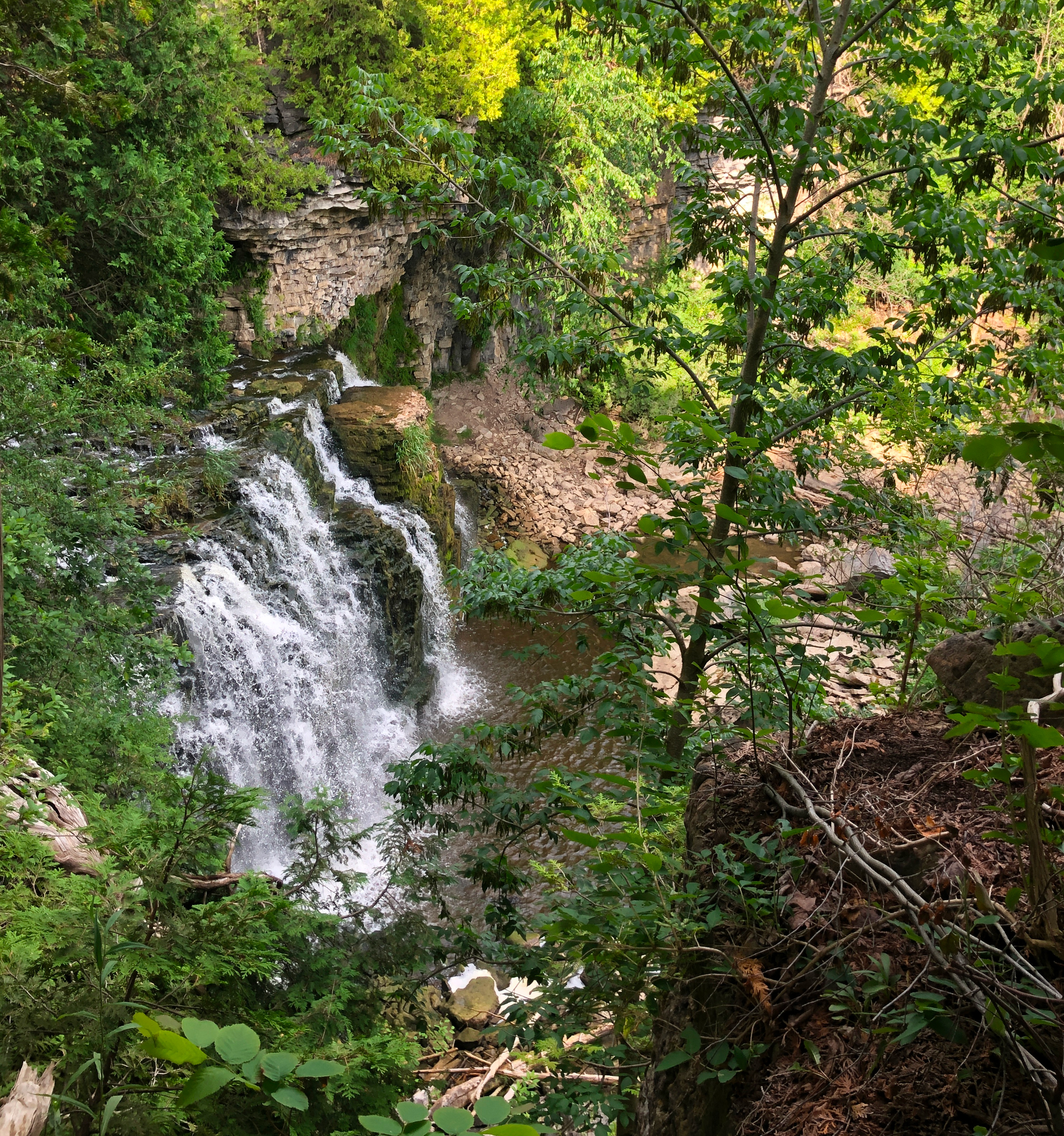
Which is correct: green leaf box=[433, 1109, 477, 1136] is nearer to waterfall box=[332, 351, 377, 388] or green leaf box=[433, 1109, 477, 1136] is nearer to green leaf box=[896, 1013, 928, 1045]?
green leaf box=[896, 1013, 928, 1045]

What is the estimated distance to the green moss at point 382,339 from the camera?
44.1ft

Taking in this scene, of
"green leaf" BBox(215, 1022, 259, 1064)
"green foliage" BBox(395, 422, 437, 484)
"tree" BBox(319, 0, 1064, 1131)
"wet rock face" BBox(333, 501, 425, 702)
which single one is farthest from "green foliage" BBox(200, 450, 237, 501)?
"green leaf" BBox(215, 1022, 259, 1064)

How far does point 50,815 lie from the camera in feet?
10.6

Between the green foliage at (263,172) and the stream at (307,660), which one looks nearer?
the stream at (307,660)

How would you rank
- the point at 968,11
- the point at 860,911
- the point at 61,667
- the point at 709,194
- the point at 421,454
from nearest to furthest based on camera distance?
the point at 860,911, the point at 709,194, the point at 61,667, the point at 968,11, the point at 421,454

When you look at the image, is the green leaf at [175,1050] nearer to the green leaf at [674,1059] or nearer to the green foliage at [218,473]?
the green leaf at [674,1059]

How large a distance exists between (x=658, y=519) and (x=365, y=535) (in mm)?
7420

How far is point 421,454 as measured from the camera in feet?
35.0

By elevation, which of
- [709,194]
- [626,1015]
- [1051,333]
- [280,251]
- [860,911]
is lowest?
[626,1015]

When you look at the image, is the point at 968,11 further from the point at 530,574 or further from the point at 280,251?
the point at 280,251

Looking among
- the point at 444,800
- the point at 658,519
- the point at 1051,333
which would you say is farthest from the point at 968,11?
the point at 444,800

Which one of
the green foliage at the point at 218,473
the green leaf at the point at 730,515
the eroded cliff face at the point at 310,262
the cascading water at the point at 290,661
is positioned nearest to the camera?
the green leaf at the point at 730,515

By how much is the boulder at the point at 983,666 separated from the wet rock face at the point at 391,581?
7223mm

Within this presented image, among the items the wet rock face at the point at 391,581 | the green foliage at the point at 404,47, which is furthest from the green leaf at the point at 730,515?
the green foliage at the point at 404,47
